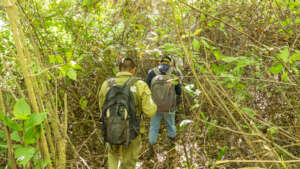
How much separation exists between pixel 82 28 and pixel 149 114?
169 cm

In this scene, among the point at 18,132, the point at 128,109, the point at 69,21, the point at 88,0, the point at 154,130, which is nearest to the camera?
the point at 18,132

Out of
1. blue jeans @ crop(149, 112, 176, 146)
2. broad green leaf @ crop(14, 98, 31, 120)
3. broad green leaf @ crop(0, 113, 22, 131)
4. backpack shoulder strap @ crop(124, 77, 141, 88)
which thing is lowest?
blue jeans @ crop(149, 112, 176, 146)

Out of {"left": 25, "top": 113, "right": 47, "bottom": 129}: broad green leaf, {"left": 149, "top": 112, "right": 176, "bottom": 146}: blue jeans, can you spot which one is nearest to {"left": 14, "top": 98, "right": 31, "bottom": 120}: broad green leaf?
{"left": 25, "top": 113, "right": 47, "bottom": 129}: broad green leaf

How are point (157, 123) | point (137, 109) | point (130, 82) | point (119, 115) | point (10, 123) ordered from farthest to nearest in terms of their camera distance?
point (157, 123) → point (137, 109) → point (130, 82) → point (119, 115) → point (10, 123)

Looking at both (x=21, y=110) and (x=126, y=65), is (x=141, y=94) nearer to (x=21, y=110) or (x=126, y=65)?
(x=126, y=65)

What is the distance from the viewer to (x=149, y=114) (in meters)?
2.48

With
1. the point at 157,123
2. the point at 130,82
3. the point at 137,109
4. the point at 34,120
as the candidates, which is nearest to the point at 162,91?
the point at 157,123

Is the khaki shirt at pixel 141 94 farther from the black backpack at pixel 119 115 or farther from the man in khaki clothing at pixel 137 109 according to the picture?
the black backpack at pixel 119 115

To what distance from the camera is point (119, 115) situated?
7.15 ft

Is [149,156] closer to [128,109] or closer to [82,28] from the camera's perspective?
[128,109]

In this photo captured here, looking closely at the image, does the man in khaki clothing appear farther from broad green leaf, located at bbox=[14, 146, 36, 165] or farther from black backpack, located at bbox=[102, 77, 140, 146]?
broad green leaf, located at bbox=[14, 146, 36, 165]

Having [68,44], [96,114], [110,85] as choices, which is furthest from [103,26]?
[96,114]

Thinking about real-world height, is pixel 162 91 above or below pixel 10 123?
below

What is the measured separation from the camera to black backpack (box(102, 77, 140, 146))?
7.13 ft
